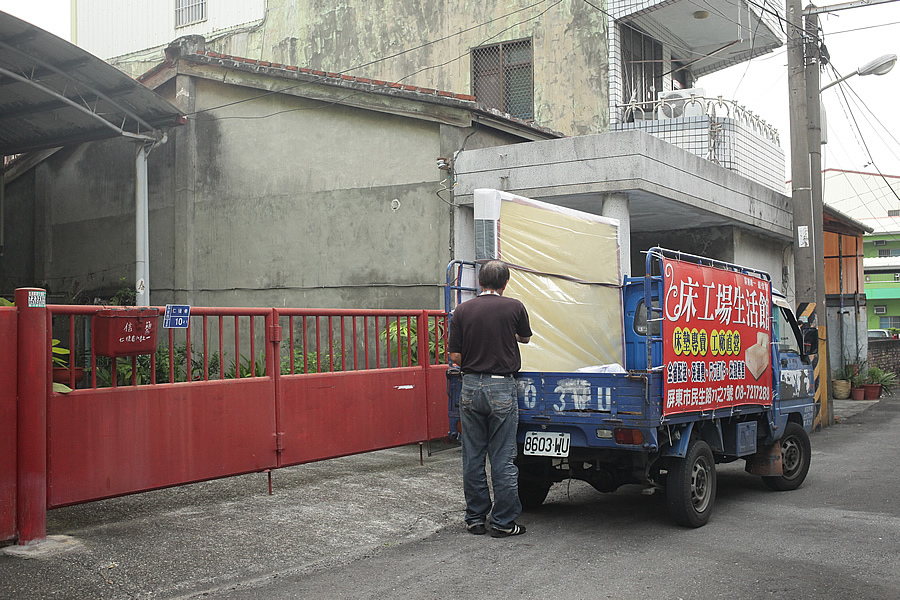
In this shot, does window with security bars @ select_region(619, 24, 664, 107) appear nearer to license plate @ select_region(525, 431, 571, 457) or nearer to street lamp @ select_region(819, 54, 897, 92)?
street lamp @ select_region(819, 54, 897, 92)

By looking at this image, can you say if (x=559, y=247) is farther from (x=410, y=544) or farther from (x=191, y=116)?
(x=191, y=116)

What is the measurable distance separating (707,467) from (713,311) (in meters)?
1.28

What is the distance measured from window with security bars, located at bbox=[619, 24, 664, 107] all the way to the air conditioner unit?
140cm

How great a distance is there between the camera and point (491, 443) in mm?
6320

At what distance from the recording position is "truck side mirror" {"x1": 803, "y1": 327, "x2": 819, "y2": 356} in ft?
28.0

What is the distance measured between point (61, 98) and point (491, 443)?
31.3 ft

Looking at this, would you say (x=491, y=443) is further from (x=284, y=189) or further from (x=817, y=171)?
(x=817, y=171)

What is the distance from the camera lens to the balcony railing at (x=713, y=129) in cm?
1452

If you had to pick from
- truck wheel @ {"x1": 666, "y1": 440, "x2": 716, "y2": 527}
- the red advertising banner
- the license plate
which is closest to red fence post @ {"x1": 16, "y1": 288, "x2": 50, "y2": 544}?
the license plate

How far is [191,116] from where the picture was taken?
1462cm

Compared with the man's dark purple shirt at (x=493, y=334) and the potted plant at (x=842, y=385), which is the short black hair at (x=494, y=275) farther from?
the potted plant at (x=842, y=385)

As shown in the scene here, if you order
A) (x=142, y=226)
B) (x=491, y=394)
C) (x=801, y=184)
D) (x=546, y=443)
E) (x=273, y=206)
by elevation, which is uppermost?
(x=801, y=184)

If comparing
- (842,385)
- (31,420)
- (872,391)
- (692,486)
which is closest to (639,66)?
(842,385)

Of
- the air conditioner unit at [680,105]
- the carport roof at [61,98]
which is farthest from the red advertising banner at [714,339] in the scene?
the carport roof at [61,98]
